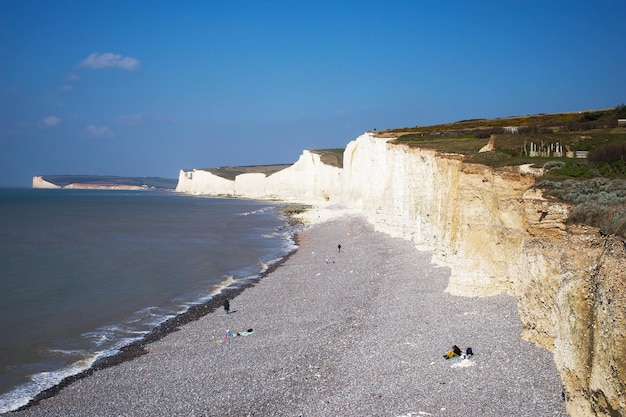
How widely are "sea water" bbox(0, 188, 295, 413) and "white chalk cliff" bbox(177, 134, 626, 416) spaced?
874cm

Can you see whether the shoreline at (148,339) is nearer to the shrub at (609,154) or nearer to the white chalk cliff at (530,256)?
the white chalk cliff at (530,256)

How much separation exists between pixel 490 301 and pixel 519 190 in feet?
9.30

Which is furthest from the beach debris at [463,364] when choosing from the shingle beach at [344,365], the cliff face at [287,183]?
the cliff face at [287,183]

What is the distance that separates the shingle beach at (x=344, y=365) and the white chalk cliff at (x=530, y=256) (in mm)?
859

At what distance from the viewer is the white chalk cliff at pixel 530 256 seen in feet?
17.5

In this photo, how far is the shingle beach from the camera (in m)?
8.36

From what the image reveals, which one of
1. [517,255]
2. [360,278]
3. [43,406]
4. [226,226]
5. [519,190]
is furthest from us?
[226,226]

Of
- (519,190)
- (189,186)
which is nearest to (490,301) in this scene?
(519,190)

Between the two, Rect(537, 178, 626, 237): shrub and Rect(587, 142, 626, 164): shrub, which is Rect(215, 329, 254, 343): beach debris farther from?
Rect(587, 142, 626, 164): shrub

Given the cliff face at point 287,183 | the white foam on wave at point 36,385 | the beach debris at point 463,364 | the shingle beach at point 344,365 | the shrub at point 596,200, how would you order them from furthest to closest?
the cliff face at point 287,183, the white foam on wave at point 36,385, the beach debris at point 463,364, the shingle beach at point 344,365, the shrub at point 596,200

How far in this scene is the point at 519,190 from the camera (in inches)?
496

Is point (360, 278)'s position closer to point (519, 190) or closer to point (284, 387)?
point (519, 190)

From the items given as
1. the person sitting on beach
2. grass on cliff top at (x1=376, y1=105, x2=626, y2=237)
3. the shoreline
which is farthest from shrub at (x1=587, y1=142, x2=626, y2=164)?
the shoreline

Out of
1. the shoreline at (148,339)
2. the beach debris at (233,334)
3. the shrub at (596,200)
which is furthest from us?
the beach debris at (233,334)
